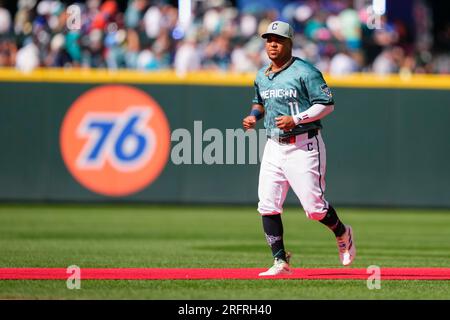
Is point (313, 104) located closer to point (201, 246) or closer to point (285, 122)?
point (285, 122)

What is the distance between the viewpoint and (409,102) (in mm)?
18969

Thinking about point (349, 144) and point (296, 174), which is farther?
point (349, 144)

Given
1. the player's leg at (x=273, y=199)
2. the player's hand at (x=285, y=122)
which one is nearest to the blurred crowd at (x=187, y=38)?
the player's leg at (x=273, y=199)

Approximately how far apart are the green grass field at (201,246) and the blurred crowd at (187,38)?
2.82m

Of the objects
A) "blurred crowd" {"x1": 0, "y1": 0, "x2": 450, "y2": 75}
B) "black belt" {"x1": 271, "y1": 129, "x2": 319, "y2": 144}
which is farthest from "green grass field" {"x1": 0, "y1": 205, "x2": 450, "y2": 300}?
"blurred crowd" {"x1": 0, "y1": 0, "x2": 450, "y2": 75}

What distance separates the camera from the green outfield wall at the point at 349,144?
61.5 feet

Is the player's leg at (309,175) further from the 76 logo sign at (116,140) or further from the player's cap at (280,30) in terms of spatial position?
the 76 logo sign at (116,140)

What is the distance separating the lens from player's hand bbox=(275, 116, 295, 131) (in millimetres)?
8641

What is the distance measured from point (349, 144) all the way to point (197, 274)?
10477 millimetres

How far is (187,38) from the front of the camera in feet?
63.1

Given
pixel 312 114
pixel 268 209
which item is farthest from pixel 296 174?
pixel 312 114

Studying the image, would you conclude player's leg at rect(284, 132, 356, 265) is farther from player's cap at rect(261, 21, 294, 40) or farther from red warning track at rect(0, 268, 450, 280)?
player's cap at rect(261, 21, 294, 40)

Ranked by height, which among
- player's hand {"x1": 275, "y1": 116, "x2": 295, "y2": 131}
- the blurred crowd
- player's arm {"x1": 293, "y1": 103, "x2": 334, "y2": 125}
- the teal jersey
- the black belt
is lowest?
the black belt

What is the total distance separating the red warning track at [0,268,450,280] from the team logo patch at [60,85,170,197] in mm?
9081
